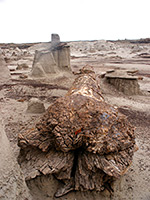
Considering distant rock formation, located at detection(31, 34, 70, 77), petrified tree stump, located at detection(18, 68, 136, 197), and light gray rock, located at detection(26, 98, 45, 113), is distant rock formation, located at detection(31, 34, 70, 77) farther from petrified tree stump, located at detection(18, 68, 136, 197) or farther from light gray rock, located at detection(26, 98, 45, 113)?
petrified tree stump, located at detection(18, 68, 136, 197)

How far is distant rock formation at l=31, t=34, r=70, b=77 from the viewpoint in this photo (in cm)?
875

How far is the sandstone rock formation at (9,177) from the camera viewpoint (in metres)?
1.45

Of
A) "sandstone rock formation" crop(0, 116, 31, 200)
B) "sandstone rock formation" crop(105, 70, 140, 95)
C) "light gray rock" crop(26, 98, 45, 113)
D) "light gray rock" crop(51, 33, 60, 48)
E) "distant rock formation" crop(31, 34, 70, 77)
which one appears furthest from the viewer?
"light gray rock" crop(51, 33, 60, 48)

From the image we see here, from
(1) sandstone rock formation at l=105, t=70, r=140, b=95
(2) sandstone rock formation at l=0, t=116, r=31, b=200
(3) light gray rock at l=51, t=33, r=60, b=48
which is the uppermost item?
(3) light gray rock at l=51, t=33, r=60, b=48

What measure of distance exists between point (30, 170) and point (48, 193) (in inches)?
12.1

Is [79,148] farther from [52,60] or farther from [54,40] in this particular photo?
[54,40]

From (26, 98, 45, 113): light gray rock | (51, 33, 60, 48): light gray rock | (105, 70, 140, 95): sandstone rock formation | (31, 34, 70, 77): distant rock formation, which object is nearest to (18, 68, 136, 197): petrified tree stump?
(26, 98, 45, 113): light gray rock

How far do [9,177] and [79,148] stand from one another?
73cm

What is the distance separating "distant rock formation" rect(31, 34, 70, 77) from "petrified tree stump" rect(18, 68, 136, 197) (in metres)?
7.06

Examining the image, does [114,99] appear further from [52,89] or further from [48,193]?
[48,193]

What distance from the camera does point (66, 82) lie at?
8.50 metres

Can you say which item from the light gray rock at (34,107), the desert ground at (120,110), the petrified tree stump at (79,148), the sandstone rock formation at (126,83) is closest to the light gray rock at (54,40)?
the desert ground at (120,110)

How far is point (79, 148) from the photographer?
189cm

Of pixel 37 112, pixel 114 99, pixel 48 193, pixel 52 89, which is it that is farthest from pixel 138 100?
pixel 48 193
